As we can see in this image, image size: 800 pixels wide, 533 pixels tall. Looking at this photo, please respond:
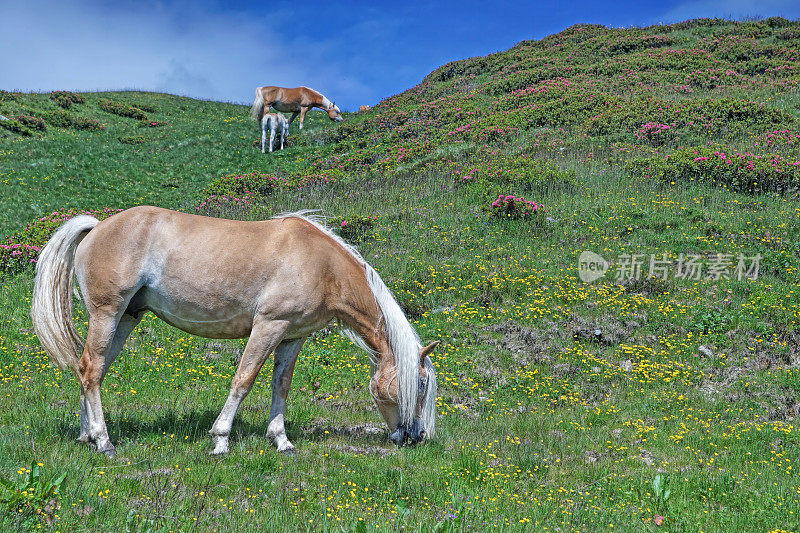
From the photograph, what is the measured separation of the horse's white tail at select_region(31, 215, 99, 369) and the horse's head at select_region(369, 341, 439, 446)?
132 inches

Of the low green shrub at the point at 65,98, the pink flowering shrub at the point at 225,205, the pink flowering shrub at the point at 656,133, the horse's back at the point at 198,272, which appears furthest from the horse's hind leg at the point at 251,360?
the low green shrub at the point at 65,98

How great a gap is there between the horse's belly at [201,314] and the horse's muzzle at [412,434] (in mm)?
2050

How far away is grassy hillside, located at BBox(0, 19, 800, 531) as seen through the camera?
5.09 metres

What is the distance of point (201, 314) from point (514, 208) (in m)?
10.5

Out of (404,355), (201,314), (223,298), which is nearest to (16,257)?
(201,314)

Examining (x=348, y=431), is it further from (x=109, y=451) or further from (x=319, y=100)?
(x=319, y=100)

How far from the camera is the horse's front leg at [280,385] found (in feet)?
21.6

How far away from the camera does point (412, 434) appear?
662 centimetres

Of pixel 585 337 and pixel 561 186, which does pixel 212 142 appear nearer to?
pixel 561 186

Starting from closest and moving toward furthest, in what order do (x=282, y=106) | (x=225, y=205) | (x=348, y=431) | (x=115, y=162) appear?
(x=348, y=431), (x=225, y=205), (x=115, y=162), (x=282, y=106)

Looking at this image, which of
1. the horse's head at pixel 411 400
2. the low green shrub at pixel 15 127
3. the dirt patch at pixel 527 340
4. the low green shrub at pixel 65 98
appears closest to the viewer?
the horse's head at pixel 411 400

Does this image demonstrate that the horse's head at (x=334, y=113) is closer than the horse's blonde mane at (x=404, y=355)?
No

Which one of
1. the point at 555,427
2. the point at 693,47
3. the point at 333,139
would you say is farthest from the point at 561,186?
the point at 693,47
